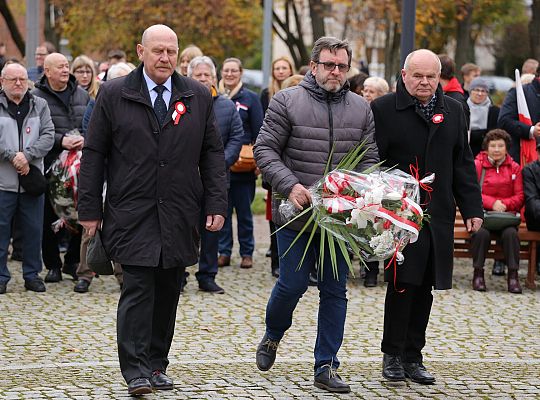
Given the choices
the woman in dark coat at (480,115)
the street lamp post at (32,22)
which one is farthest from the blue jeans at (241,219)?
the street lamp post at (32,22)

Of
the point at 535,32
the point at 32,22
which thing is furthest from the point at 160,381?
the point at 535,32

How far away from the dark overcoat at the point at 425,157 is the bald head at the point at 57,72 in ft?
15.6

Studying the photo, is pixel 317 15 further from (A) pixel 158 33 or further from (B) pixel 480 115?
(A) pixel 158 33

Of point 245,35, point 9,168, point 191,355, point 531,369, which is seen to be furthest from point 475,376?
point 245,35

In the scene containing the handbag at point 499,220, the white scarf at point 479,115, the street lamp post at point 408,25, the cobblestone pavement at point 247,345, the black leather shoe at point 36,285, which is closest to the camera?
the cobblestone pavement at point 247,345

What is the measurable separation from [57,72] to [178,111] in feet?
15.4

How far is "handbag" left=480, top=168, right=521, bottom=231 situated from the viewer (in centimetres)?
1205

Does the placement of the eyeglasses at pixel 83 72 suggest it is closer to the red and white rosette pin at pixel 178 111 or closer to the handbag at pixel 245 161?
the handbag at pixel 245 161

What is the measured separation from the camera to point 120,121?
23.3 ft

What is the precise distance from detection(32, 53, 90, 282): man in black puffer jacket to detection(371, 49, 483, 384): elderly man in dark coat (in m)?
4.60

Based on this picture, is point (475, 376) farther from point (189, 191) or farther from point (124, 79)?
point (124, 79)

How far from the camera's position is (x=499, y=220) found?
39.6 feet

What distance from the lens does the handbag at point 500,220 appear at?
12.0 metres

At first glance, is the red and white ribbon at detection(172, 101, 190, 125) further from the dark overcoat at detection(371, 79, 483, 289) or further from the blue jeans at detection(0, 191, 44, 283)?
the blue jeans at detection(0, 191, 44, 283)
